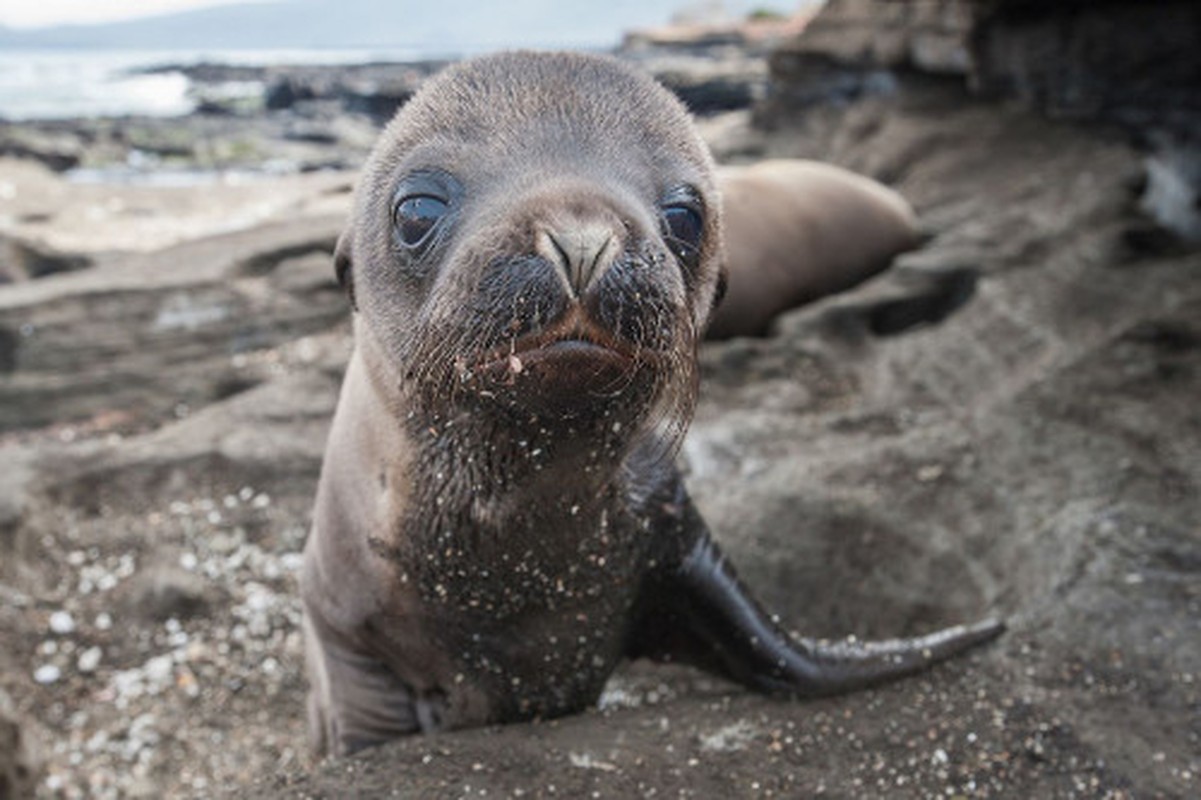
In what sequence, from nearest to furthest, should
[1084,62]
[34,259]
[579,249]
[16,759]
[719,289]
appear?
[579,249], [719,289], [16,759], [1084,62], [34,259]

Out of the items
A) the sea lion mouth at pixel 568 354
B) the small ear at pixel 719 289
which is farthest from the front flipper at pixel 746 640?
the sea lion mouth at pixel 568 354

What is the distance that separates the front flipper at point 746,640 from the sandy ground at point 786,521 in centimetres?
6

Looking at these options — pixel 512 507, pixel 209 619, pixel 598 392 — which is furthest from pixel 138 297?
pixel 598 392

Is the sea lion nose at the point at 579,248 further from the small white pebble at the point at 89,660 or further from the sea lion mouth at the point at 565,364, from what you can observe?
the small white pebble at the point at 89,660

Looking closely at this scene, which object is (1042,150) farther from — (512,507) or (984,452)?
(512,507)

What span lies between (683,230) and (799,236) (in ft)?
17.6

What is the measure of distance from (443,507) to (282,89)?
33927 mm

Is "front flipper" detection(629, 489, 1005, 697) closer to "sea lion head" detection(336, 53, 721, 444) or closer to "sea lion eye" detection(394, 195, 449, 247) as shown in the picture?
"sea lion head" detection(336, 53, 721, 444)

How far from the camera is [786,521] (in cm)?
428

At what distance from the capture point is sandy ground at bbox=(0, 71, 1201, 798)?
2.82 metres

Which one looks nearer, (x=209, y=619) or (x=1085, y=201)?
(x=209, y=619)

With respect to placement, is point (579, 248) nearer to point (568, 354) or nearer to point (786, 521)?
point (568, 354)

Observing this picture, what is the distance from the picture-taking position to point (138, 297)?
7.02 metres

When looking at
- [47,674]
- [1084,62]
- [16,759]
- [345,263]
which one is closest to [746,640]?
[345,263]
